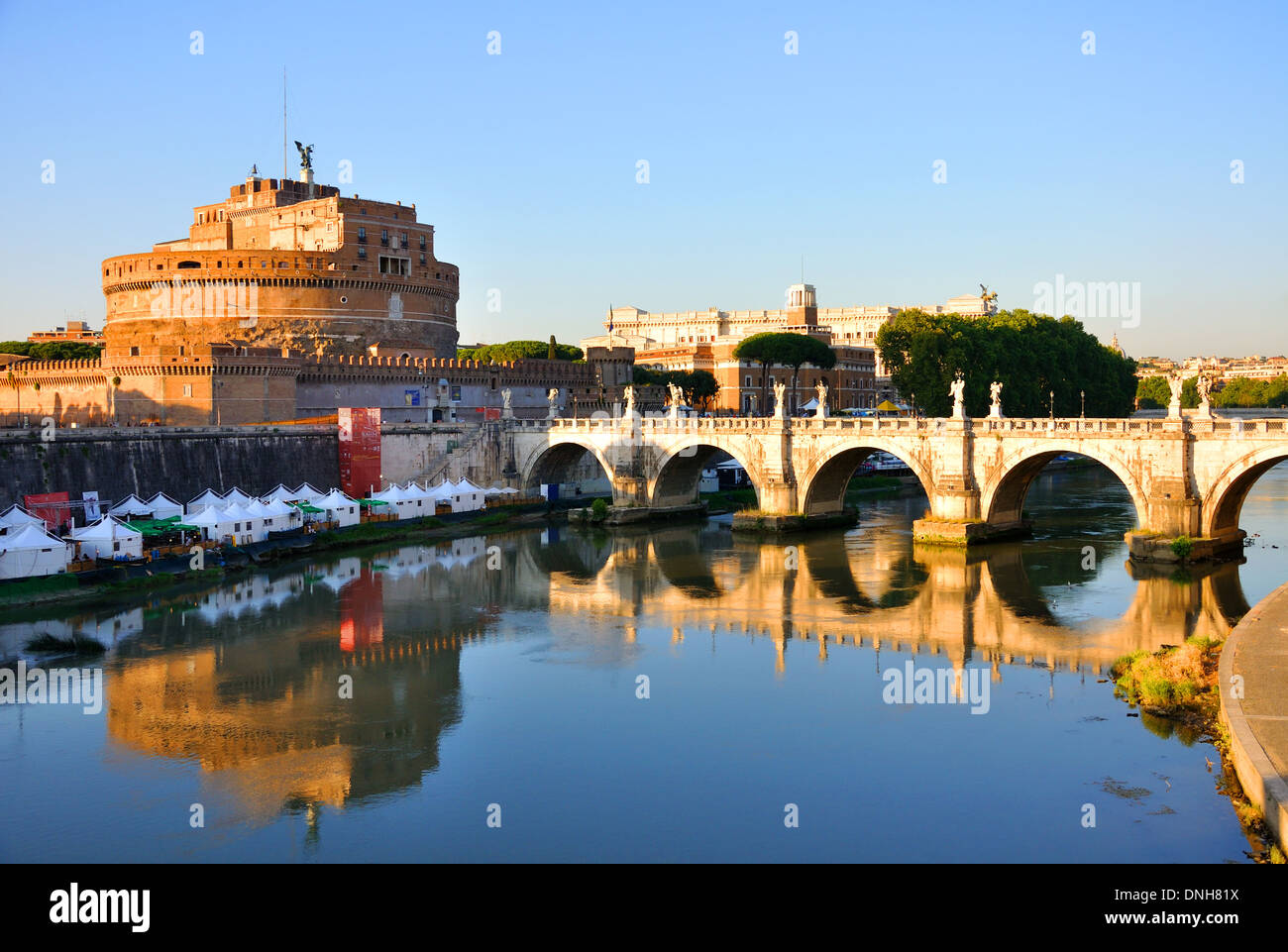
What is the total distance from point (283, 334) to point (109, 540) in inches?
1255

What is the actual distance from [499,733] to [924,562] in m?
21.0

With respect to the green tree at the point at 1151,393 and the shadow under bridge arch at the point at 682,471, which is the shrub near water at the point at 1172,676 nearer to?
the shadow under bridge arch at the point at 682,471

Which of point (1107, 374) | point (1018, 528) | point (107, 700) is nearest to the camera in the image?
point (107, 700)

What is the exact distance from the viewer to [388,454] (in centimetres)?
5256

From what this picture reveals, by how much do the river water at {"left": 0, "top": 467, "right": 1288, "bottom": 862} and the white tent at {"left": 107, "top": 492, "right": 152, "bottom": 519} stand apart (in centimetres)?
561

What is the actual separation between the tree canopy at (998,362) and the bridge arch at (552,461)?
19080mm

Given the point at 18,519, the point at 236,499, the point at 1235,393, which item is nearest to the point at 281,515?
the point at 236,499

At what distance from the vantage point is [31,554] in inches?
1268

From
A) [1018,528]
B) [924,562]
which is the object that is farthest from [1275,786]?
[1018,528]

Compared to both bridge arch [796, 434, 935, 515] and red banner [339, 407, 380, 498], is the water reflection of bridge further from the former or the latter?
red banner [339, 407, 380, 498]

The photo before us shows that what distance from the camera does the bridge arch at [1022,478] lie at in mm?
37000

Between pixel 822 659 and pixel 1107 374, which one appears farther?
pixel 1107 374
